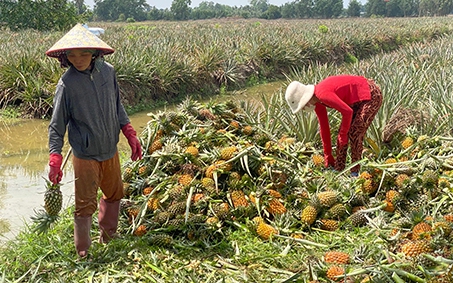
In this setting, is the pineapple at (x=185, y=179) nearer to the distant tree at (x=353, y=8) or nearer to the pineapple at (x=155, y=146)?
the pineapple at (x=155, y=146)

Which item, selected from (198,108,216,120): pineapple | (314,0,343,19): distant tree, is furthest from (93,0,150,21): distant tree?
(198,108,216,120): pineapple

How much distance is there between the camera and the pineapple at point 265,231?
3.13 meters

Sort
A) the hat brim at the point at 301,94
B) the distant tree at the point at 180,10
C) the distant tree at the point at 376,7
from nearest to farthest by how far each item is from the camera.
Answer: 1. the hat brim at the point at 301,94
2. the distant tree at the point at 180,10
3. the distant tree at the point at 376,7

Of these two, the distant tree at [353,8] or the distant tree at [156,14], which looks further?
the distant tree at [353,8]

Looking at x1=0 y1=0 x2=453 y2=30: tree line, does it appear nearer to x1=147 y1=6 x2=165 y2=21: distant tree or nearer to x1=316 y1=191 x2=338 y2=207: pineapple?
x1=147 y1=6 x2=165 y2=21: distant tree

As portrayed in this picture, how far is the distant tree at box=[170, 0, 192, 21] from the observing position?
64.9m

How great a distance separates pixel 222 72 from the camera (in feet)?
37.1

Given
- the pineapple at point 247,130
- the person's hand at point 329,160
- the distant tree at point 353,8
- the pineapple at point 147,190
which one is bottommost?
the pineapple at point 147,190

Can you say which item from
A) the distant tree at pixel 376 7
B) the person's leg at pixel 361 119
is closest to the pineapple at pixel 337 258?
the person's leg at pixel 361 119

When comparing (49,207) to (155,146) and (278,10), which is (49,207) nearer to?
(155,146)

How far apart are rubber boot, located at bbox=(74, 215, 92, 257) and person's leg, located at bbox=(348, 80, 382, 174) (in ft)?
7.24

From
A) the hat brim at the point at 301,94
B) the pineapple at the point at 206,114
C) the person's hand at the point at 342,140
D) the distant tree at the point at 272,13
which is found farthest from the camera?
the distant tree at the point at 272,13

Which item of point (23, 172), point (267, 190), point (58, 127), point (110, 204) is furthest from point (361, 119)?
point (23, 172)

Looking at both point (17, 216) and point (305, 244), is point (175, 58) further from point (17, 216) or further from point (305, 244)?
point (305, 244)
